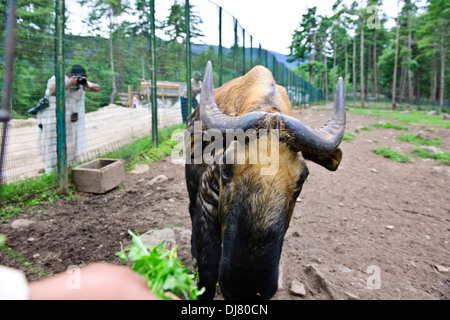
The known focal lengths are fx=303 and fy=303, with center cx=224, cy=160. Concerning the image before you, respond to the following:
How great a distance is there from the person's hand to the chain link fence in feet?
8.50

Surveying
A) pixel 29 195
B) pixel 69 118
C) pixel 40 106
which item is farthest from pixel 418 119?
pixel 29 195

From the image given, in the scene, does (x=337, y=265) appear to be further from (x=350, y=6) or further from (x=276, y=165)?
(x=350, y=6)

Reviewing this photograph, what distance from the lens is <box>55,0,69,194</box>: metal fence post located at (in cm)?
478

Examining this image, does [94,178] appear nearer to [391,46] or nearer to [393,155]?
[393,155]

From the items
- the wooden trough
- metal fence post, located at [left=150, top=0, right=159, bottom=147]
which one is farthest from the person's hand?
metal fence post, located at [left=150, top=0, right=159, bottom=147]

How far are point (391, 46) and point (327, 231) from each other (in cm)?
4129

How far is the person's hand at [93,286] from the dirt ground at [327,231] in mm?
2486

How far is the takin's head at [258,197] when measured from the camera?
2125 millimetres

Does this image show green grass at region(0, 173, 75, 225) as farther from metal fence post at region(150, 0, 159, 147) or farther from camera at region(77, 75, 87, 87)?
metal fence post at region(150, 0, 159, 147)

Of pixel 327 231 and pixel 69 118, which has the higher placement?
pixel 69 118

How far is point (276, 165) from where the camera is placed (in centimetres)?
222

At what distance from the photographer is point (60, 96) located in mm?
Answer: 4887
